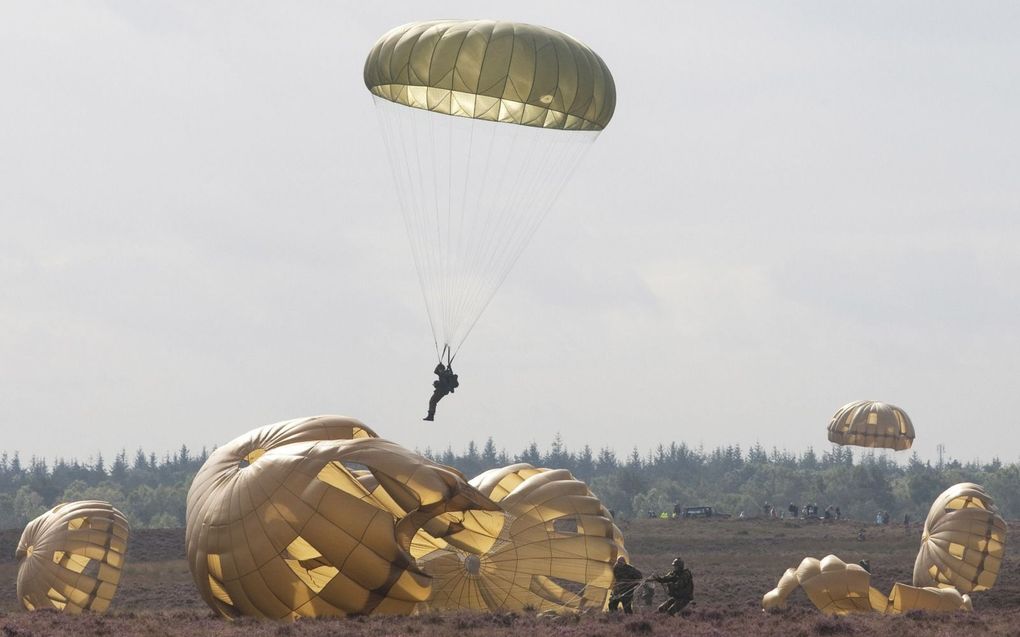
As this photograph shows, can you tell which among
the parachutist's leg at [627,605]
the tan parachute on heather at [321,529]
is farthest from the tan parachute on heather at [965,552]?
the tan parachute on heather at [321,529]

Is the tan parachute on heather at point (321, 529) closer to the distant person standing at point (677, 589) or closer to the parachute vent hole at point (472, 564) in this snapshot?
the distant person standing at point (677, 589)

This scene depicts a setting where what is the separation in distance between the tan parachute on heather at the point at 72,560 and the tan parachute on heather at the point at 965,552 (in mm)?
Result: 24191

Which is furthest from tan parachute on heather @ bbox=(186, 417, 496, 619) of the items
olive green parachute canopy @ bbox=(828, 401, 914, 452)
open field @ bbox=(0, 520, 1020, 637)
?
olive green parachute canopy @ bbox=(828, 401, 914, 452)

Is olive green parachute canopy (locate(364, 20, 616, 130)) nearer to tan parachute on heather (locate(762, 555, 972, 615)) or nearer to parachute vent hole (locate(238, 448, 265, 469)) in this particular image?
parachute vent hole (locate(238, 448, 265, 469))

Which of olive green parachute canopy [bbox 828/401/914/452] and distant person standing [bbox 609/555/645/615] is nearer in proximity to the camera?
distant person standing [bbox 609/555/645/615]

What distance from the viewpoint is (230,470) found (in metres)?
29.5

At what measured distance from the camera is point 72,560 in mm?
39938

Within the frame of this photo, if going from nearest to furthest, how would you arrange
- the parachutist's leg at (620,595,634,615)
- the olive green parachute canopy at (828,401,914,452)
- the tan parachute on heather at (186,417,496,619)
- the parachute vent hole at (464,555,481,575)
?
the tan parachute on heather at (186,417,496,619) → the parachutist's leg at (620,595,634,615) → the parachute vent hole at (464,555,481,575) → the olive green parachute canopy at (828,401,914,452)

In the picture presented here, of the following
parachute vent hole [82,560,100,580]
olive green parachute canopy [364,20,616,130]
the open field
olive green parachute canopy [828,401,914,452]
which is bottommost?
the open field

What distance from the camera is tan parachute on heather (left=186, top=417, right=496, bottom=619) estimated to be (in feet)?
89.7

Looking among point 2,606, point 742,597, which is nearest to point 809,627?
point 742,597

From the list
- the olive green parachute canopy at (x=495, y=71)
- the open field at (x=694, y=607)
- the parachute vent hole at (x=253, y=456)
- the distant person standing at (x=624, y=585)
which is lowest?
the open field at (x=694, y=607)

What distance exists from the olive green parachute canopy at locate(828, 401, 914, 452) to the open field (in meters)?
6.40

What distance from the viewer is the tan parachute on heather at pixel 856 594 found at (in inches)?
1389
